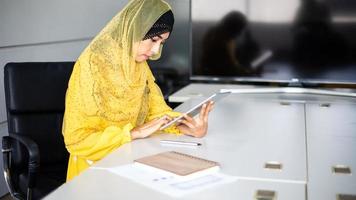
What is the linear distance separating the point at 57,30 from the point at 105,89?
1.52m

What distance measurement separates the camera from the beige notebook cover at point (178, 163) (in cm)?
139

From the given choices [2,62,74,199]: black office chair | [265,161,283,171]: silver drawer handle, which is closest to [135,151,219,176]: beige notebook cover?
[265,161,283,171]: silver drawer handle

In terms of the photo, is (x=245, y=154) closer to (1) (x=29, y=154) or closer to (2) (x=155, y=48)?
(2) (x=155, y=48)

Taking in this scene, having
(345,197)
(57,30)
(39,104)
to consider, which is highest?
(57,30)

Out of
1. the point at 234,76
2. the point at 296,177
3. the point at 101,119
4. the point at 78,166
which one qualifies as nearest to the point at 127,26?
the point at 101,119

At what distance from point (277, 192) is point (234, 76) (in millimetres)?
1993

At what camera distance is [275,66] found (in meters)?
3.16

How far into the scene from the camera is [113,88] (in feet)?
6.29

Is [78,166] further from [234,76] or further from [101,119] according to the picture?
[234,76]

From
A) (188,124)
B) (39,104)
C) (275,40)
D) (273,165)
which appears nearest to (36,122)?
(39,104)

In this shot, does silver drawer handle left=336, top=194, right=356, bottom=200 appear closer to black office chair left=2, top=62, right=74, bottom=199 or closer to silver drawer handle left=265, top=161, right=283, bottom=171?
silver drawer handle left=265, top=161, right=283, bottom=171

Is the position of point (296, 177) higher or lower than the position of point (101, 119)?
lower

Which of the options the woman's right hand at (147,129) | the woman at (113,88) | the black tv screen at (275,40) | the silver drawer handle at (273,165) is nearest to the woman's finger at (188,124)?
the woman at (113,88)

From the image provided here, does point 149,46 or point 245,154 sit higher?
point 149,46
